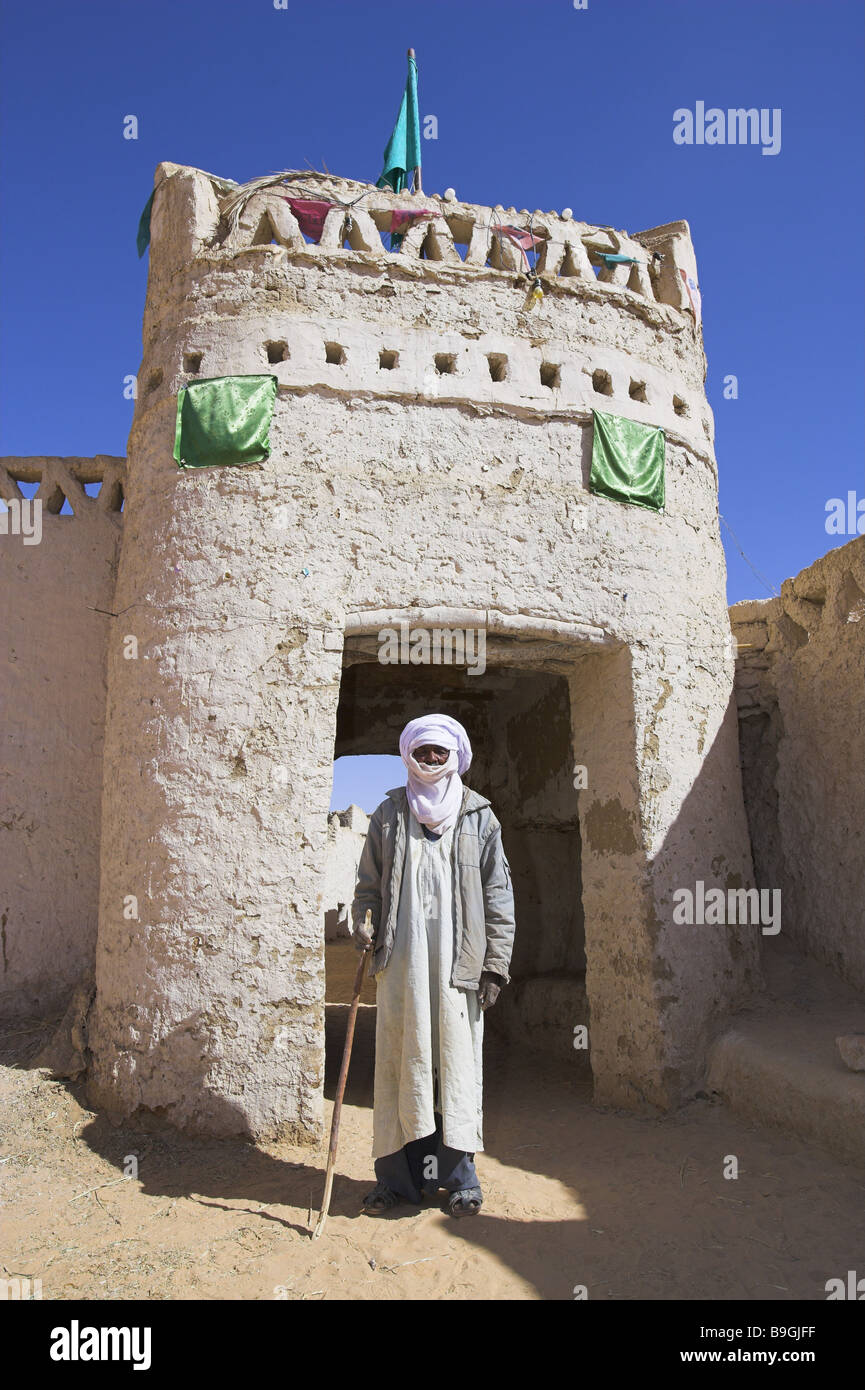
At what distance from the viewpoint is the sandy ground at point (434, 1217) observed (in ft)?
11.0

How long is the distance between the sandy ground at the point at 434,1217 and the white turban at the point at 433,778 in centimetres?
167

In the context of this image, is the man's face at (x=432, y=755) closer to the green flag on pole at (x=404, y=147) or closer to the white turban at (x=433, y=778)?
the white turban at (x=433, y=778)

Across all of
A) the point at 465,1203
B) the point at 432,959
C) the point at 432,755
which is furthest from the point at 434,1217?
the point at 432,755

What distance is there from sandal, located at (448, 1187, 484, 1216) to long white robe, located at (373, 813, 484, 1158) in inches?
→ 7.3

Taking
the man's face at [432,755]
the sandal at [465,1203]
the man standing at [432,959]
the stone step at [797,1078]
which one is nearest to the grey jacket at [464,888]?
the man standing at [432,959]

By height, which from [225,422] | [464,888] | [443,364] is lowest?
[464,888]

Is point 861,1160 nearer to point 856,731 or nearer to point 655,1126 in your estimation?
point 655,1126

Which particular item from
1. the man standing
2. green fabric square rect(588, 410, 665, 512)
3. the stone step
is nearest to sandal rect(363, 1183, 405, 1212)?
the man standing

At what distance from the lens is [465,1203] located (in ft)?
12.5

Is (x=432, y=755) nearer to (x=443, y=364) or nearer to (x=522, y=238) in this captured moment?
(x=443, y=364)

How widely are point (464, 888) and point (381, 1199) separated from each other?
1.34 meters

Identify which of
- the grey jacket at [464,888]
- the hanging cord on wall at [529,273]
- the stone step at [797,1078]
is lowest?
the stone step at [797,1078]

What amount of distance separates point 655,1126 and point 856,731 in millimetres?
2680

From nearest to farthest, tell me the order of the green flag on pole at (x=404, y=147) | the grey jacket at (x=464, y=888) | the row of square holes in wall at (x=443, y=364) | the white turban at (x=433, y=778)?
1. the grey jacket at (x=464, y=888)
2. the white turban at (x=433, y=778)
3. the row of square holes in wall at (x=443, y=364)
4. the green flag on pole at (x=404, y=147)
